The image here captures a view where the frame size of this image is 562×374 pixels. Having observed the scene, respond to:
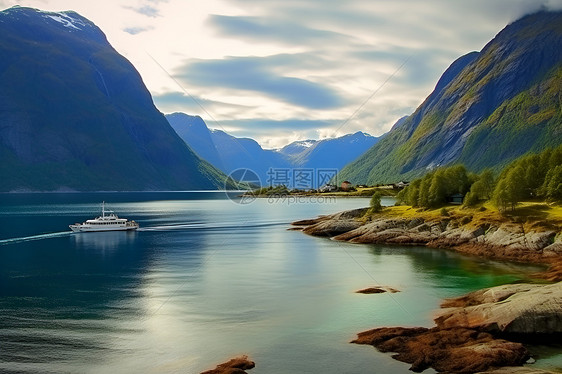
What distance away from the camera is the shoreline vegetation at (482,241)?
138 ft

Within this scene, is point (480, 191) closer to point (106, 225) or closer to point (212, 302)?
point (212, 302)

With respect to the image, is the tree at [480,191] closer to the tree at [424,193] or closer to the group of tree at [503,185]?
the group of tree at [503,185]

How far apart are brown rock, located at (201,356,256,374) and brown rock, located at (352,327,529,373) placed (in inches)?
439

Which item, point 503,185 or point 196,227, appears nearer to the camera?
point 503,185

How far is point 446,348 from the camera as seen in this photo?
140ft

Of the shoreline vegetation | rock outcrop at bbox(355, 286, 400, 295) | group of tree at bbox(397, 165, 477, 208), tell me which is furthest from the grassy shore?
rock outcrop at bbox(355, 286, 400, 295)

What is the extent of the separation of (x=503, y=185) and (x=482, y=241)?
618 inches

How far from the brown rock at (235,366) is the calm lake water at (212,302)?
1256mm

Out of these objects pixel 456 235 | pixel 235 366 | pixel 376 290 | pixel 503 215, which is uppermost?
pixel 503 215

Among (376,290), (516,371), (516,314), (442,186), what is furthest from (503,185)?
(516,371)

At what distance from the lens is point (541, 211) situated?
342 ft

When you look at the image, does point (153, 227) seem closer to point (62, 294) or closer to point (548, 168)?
point (62, 294)

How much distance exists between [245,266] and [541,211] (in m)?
63.1

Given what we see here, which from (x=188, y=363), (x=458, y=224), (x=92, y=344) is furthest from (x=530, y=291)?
(x=458, y=224)
